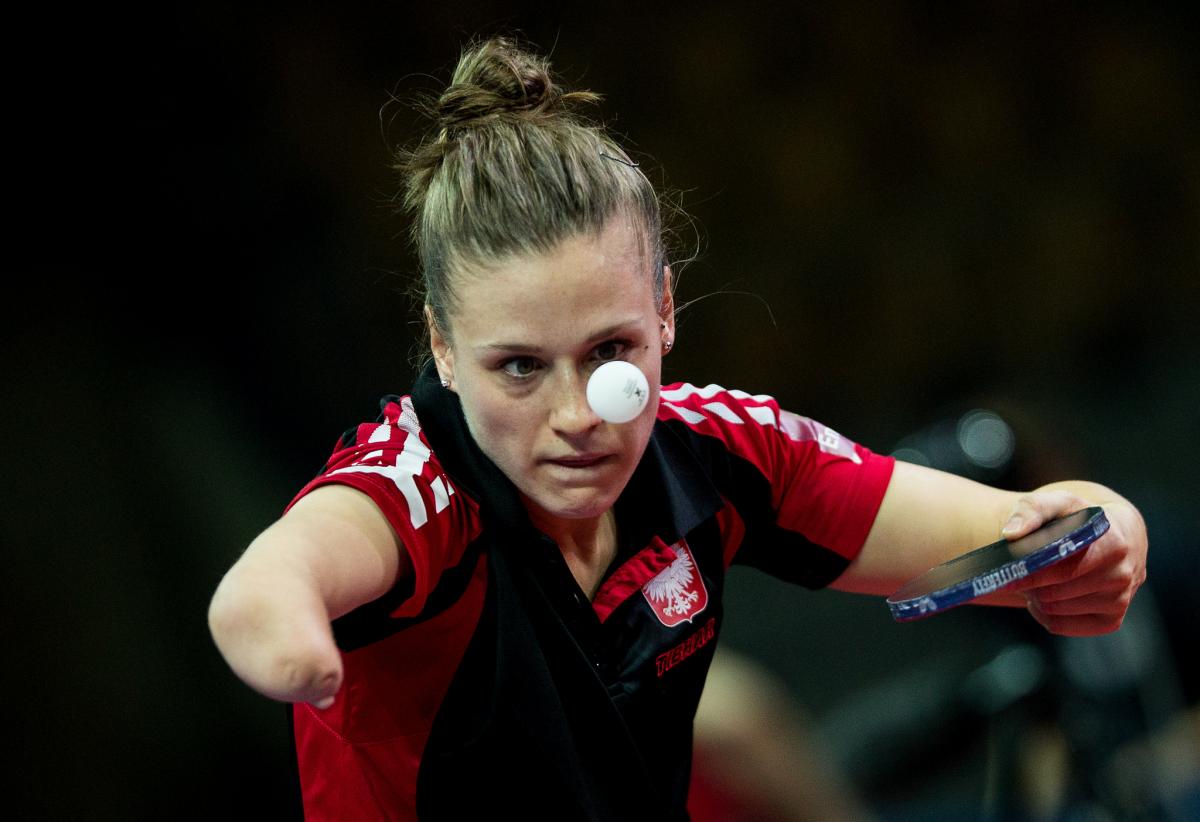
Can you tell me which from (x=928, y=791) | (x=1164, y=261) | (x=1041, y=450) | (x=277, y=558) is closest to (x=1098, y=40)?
(x=1164, y=261)

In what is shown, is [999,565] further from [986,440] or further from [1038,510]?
[986,440]

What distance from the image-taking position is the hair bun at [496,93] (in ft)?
4.69

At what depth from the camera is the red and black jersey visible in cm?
128

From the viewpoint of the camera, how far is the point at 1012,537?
146 cm

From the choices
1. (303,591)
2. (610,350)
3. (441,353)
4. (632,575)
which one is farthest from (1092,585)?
(303,591)

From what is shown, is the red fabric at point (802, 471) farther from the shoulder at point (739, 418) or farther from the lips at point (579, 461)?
the lips at point (579, 461)

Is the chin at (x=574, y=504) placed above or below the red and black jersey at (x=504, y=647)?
above

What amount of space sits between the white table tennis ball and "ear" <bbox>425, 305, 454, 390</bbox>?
21cm

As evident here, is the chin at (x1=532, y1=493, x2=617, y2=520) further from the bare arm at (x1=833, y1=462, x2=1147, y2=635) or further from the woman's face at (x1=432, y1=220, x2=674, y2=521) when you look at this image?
the bare arm at (x1=833, y1=462, x2=1147, y2=635)

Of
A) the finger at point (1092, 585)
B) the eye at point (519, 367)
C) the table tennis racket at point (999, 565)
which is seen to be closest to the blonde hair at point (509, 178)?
the eye at point (519, 367)

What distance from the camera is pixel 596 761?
1401 millimetres

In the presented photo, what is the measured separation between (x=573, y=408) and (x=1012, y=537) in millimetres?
540

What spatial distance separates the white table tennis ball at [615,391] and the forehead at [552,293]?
5cm

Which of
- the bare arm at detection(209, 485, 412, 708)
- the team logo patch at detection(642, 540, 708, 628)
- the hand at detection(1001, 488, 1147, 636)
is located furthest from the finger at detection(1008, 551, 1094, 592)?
the bare arm at detection(209, 485, 412, 708)
